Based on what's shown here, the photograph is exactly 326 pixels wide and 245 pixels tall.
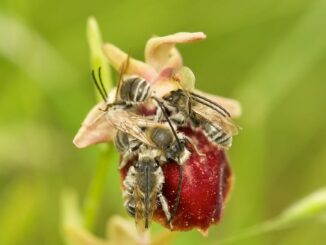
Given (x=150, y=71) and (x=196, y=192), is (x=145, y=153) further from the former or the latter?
(x=150, y=71)

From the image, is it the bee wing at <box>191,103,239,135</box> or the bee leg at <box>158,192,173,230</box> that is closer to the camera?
the bee leg at <box>158,192,173,230</box>

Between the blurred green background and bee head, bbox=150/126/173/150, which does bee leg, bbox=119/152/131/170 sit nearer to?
bee head, bbox=150/126/173/150

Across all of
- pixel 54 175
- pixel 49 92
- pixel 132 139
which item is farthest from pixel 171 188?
pixel 54 175

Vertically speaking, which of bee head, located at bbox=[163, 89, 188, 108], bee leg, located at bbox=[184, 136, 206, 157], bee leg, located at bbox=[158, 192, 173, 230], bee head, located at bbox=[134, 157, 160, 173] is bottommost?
bee leg, located at bbox=[158, 192, 173, 230]

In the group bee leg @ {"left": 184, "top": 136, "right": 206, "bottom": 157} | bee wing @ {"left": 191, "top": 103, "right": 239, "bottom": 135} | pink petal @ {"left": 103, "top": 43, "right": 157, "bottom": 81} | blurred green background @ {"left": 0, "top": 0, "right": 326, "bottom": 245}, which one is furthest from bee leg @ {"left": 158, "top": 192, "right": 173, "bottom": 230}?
blurred green background @ {"left": 0, "top": 0, "right": 326, "bottom": 245}

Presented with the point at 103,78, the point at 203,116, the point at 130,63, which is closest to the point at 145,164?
the point at 203,116

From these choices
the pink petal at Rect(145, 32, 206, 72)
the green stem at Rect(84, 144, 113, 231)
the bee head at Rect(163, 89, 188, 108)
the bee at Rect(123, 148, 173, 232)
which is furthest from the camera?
the green stem at Rect(84, 144, 113, 231)

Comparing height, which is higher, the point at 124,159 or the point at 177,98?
the point at 177,98

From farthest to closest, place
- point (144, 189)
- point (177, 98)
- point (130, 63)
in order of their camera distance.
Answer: point (130, 63)
point (177, 98)
point (144, 189)
